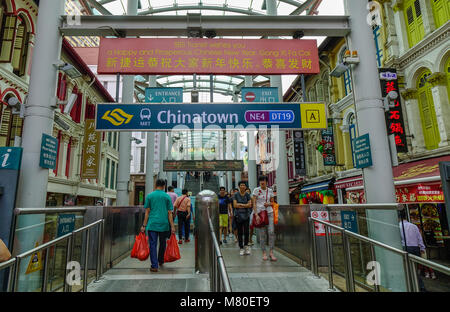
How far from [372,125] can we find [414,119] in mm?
7706

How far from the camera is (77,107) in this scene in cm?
2059

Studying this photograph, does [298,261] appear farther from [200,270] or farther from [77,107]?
[77,107]

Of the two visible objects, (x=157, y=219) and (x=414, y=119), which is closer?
(x=157, y=219)

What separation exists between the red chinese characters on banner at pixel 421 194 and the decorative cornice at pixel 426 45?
5.55 m

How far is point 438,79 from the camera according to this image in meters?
10.6

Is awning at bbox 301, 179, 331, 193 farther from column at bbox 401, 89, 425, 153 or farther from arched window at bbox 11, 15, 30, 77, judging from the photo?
arched window at bbox 11, 15, 30, 77

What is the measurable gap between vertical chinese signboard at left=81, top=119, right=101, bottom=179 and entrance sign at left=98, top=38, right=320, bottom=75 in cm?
1022

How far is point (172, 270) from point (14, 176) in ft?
11.1

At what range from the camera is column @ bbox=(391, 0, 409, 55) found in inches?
491

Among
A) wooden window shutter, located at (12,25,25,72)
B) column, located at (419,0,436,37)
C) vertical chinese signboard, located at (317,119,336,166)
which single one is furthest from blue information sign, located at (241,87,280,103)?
wooden window shutter, located at (12,25,25,72)

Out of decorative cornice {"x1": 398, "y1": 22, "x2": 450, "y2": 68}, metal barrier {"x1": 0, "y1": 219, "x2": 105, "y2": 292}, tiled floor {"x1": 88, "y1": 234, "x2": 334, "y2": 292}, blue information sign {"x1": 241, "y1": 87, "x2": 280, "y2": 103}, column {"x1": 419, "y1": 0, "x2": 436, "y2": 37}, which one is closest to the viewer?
metal barrier {"x1": 0, "y1": 219, "x2": 105, "y2": 292}

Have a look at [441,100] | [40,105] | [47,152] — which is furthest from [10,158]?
[441,100]

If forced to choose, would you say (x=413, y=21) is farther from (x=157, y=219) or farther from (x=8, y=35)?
(x=8, y=35)

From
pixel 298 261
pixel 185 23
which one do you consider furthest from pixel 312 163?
pixel 185 23
